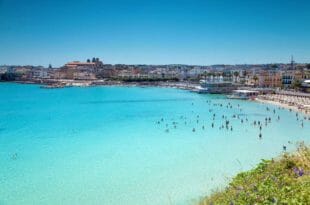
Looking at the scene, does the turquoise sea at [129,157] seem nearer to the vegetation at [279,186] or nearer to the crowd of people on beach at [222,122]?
the crowd of people on beach at [222,122]

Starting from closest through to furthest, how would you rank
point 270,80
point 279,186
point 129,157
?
1. point 279,186
2. point 129,157
3. point 270,80

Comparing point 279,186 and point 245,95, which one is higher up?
point 279,186

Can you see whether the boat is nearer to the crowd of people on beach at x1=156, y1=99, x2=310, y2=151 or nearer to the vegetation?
the crowd of people on beach at x1=156, y1=99, x2=310, y2=151

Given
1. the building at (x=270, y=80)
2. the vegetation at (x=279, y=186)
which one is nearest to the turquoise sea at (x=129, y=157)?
the vegetation at (x=279, y=186)

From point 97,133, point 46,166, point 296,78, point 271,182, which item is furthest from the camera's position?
point 296,78

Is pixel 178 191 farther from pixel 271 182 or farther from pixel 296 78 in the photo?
pixel 296 78

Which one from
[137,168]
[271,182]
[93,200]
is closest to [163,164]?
[137,168]

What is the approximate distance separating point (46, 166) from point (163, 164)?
6.61 meters

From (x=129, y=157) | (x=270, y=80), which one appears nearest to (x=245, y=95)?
(x=270, y=80)

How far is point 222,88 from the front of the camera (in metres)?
83.6

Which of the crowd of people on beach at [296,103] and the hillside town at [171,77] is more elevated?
the hillside town at [171,77]

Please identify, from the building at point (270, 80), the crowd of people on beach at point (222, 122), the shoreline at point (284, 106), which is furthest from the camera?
the building at point (270, 80)

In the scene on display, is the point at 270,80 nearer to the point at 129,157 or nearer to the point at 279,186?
the point at 129,157

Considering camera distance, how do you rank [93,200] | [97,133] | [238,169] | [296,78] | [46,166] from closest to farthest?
[93,200], [238,169], [46,166], [97,133], [296,78]
